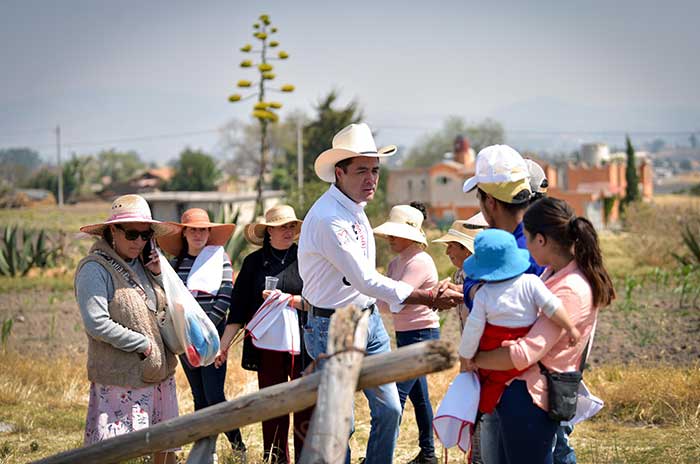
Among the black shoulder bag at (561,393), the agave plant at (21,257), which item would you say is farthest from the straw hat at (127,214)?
the agave plant at (21,257)

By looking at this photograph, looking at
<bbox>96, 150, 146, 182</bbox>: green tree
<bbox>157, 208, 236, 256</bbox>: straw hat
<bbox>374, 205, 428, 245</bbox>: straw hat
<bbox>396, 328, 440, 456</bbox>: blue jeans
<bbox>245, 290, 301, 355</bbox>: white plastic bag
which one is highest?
<bbox>374, 205, 428, 245</bbox>: straw hat

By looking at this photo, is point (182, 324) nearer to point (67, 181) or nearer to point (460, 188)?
point (460, 188)

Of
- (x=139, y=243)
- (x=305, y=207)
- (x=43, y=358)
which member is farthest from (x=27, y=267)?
(x=139, y=243)

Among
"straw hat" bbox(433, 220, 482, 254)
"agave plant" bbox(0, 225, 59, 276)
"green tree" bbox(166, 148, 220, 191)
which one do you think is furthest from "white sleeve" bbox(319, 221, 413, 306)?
"green tree" bbox(166, 148, 220, 191)

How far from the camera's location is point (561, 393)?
3889 mm

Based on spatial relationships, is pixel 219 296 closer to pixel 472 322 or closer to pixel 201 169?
pixel 472 322

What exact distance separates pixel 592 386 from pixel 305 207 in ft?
31.4

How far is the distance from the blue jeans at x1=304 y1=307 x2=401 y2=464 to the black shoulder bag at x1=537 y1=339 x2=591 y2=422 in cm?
112

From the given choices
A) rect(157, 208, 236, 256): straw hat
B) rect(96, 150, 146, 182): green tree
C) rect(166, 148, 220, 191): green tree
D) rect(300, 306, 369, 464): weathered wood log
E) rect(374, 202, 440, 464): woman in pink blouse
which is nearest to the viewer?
rect(300, 306, 369, 464): weathered wood log

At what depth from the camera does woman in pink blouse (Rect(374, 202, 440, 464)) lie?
19.7 ft

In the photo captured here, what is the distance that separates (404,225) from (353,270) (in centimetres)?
135

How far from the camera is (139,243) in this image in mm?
5180

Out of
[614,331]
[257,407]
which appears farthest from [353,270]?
[614,331]

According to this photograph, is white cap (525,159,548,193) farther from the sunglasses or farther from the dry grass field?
the sunglasses
